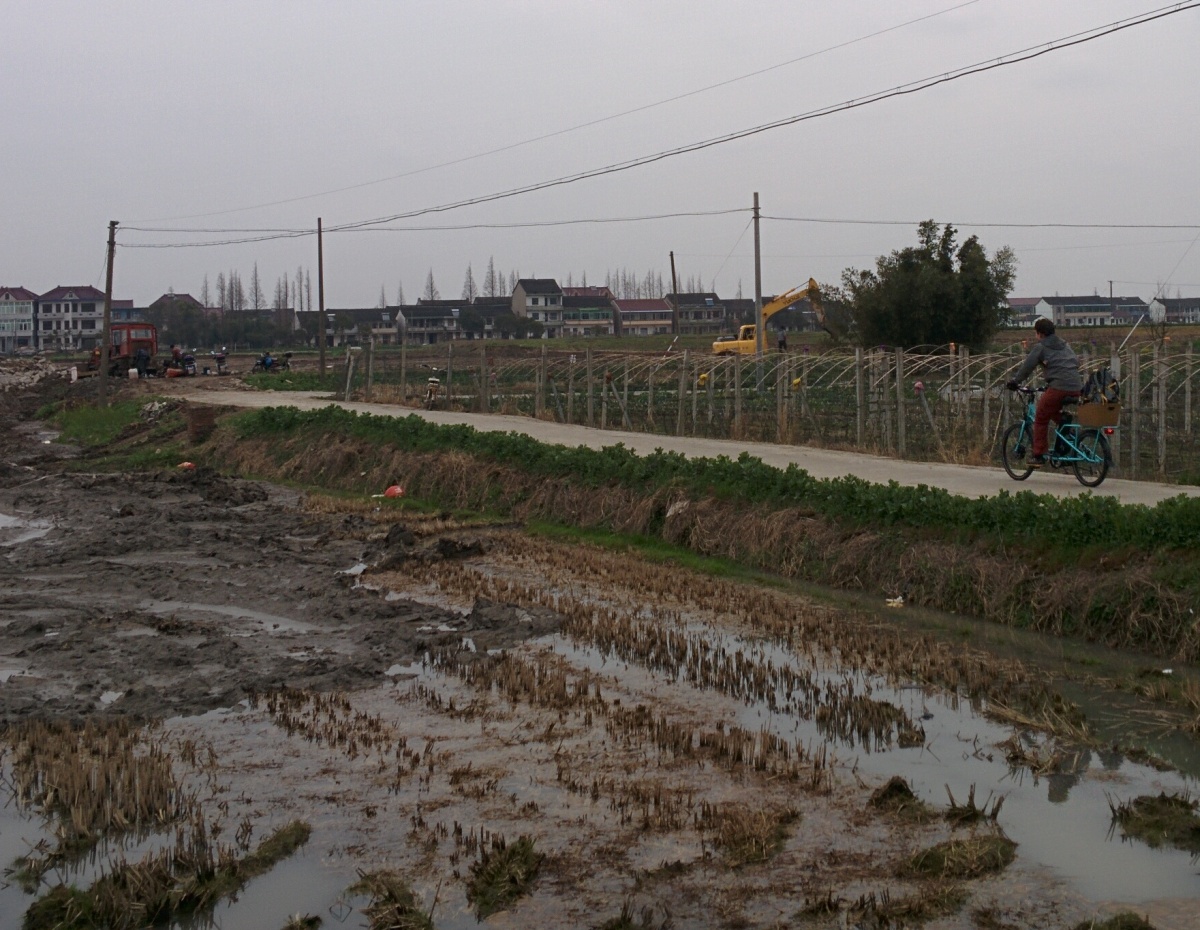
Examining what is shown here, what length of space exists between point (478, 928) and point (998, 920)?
228 cm

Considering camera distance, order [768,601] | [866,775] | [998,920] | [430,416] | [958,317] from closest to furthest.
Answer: [998,920] < [866,775] < [768,601] < [430,416] < [958,317]

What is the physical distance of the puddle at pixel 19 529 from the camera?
Result: 18219mm

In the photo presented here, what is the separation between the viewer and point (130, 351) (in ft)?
188

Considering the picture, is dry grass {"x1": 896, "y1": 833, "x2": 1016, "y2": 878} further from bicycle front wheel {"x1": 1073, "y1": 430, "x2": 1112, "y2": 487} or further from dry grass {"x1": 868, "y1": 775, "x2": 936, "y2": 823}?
bicycle front wheel {"x1": 1073, "y1": 430, "x2": 1112, "y2": 487}

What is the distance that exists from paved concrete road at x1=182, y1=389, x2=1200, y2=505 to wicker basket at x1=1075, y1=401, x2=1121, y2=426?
2.65 feet

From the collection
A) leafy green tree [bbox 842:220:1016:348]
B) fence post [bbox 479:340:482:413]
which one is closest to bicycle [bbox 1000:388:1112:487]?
fence post [bbox 479:340:482:413]

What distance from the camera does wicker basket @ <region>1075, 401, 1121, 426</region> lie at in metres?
15.3

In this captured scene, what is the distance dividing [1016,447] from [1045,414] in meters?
1.00

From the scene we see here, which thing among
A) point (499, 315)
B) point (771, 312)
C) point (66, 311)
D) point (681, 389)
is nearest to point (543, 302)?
point (499, 315)

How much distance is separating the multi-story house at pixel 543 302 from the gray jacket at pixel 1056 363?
10808 cm

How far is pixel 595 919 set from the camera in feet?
18.8

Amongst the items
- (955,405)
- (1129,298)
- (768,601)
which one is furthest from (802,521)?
(1129,298)

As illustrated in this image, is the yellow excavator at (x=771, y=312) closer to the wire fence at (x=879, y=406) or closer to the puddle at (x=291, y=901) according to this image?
the wire fence at (x=879, y=406)

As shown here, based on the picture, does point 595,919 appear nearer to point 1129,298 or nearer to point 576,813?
point 576,813
